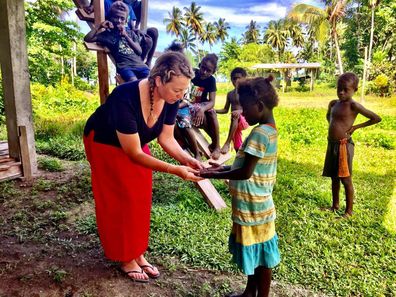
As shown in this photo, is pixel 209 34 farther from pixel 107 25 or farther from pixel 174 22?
pixel 107 25

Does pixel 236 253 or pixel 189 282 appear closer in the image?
pixel 236 253

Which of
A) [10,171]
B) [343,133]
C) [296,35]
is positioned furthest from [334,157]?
[296,35]

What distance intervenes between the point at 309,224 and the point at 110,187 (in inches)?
84.5

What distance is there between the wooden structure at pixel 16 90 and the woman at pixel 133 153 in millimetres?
2768

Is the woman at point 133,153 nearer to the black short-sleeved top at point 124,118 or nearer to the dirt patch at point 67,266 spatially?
the black short-sleeved top at point 124,118

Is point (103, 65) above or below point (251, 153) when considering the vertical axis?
above

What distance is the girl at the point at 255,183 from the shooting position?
1.89 meters

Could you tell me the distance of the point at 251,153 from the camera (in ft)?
6.07

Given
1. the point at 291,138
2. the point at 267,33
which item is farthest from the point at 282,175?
the point at 267,33

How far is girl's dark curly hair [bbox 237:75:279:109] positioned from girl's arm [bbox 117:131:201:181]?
21.5 inches

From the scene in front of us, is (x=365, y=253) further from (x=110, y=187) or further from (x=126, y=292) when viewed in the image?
(x=110, y=187)

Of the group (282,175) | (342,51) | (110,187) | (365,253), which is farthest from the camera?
(342,51)

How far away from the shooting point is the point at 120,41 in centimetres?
342

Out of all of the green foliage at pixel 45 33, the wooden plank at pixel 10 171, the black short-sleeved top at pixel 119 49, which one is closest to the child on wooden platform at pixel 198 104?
the black short-sleeved top at pixel 119 49
